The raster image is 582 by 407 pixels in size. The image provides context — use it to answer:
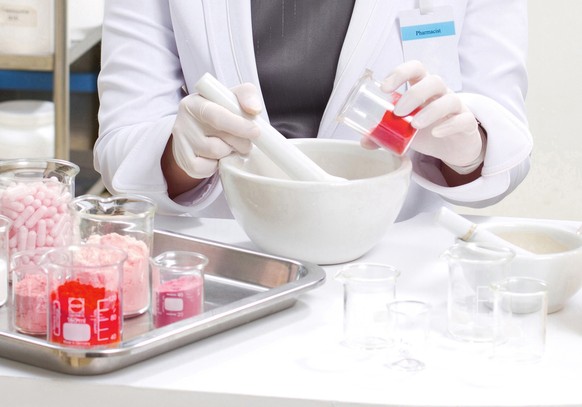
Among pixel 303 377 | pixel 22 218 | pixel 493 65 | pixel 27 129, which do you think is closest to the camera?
pixel 303 377

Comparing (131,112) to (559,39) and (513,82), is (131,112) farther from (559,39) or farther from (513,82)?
(559,39)

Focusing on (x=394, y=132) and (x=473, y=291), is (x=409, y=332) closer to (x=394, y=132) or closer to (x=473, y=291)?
(x=473, y=291)

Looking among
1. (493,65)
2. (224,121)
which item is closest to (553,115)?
(493,65)

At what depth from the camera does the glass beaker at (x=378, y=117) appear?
1.27 meters

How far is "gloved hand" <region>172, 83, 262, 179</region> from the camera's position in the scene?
1261 millimetres

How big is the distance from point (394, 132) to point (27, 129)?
6.86ft

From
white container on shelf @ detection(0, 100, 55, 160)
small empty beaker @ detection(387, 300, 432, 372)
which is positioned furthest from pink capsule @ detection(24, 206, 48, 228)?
white container on shelf @ detection(0, 100, 55, 160)

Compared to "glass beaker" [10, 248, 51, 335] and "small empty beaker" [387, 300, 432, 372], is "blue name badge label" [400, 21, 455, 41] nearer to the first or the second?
"small empty beaker" [387, 300, 432, 372]

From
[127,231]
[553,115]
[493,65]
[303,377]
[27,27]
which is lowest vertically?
[303,377]

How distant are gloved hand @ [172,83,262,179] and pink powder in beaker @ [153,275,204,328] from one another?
27 cm

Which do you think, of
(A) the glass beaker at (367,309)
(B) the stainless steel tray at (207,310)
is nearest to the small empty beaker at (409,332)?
(A) the glass beaker at (367,309)

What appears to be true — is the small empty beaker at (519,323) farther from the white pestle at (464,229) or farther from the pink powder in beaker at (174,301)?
the pink powder in beaker at (174,301)

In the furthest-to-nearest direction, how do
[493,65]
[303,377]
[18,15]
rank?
[18,15]
[493,65]
[303,377]

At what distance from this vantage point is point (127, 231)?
1161mm
